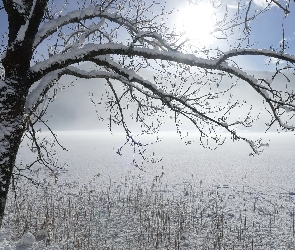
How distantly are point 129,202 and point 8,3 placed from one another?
7.36 meters

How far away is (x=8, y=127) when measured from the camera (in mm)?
3383

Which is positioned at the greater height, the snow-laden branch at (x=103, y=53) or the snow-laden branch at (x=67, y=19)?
the snow-laden branch at (x=67, y=19)

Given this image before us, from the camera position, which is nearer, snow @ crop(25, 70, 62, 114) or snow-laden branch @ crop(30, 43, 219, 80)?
snow-laden branch @ crop(30, 43, 219, 80)

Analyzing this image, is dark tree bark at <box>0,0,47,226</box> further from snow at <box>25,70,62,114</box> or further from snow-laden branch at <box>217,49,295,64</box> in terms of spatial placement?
snow-laden branch at <box>217,49,295,64</box>

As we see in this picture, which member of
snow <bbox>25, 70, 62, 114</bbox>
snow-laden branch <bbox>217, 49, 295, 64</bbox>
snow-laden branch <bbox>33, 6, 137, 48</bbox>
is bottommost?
snow <bbox>25, 70, 62, 114</bbox>

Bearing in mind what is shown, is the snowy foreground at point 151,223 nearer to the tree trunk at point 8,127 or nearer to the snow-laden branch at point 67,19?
the tree trunk at point 8,127

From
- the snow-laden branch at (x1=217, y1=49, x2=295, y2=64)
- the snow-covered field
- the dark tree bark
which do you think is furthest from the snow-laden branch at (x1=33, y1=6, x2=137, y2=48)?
the snow-covered field

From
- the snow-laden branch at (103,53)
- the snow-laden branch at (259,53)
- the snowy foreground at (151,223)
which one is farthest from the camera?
the snowy foreground at (151,223)

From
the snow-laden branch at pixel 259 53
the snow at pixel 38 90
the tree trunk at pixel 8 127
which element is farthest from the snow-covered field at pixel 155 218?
the snow-laden branch at pixel 259 53

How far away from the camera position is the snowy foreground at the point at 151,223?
632 cm

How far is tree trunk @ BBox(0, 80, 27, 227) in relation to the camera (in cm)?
336

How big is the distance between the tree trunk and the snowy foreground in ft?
8.93

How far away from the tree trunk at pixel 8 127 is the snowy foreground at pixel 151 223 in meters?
2.72

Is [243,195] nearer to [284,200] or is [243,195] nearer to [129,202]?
[284,200]
